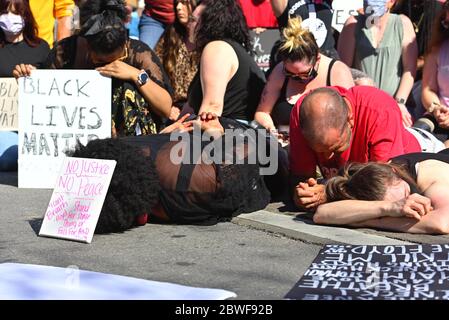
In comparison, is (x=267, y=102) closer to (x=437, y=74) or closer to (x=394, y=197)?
(x=437, y=74)

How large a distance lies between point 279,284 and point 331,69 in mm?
2807

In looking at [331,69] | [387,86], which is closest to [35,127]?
[331,69]

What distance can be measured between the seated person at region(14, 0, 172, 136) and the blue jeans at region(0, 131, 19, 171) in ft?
3.55

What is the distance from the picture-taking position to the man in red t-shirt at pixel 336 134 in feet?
16.8

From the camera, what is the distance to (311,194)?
5.23m

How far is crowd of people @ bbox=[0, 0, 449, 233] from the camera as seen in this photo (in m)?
4.95

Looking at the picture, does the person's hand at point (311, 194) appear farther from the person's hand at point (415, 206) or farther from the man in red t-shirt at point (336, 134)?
the person's hand at point (415, 206)

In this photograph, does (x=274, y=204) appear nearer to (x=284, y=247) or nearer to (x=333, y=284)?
(x=284, y=247)

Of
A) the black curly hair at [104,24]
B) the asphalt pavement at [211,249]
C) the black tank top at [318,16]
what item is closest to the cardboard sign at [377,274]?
the asphalt pavement at [211,249]

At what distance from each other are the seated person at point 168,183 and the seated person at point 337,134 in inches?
12.1

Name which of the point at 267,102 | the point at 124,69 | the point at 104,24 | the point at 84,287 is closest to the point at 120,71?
the point at 124,69

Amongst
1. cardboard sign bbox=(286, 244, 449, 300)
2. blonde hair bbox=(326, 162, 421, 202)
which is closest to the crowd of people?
blonde hair bbox=(326, 162, 421, 202)

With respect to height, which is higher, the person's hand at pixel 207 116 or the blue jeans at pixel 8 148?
the person's hand at pixel 207 116

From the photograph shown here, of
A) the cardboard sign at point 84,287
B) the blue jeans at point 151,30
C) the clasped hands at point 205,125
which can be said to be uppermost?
the blue jeans at point 151,30
